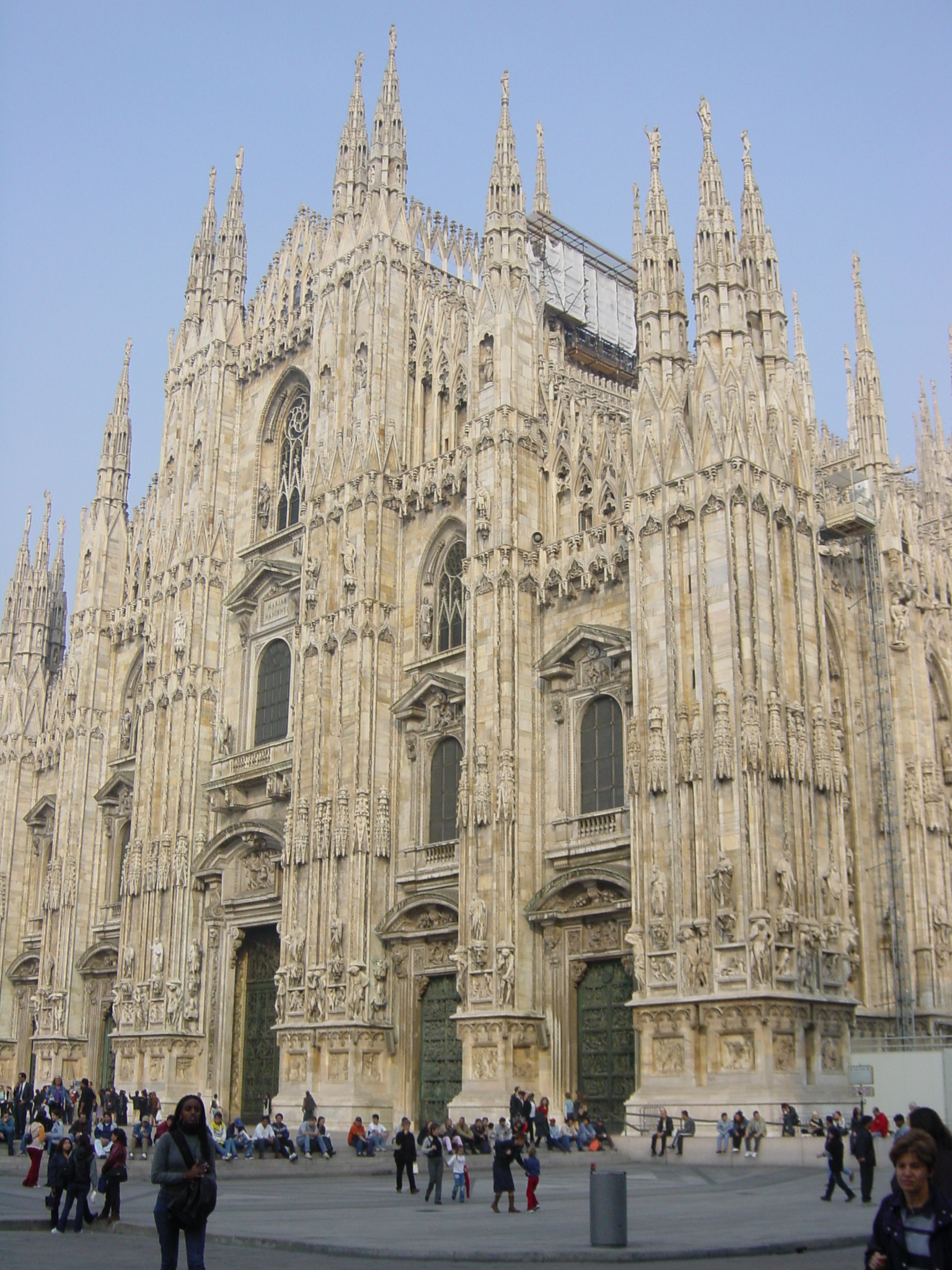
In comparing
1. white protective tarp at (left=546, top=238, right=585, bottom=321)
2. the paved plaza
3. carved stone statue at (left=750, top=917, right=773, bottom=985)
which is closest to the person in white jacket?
the paved plaza

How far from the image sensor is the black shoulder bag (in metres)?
8.66

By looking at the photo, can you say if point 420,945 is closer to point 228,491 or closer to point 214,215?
point 228,491

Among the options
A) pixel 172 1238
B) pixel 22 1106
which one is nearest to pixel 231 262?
pixel 22 1106

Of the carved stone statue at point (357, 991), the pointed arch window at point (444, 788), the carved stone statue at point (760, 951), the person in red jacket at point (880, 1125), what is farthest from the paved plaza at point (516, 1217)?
the pointed arch window at point (444, 788)

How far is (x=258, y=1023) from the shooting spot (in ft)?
119

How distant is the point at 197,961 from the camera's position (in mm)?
37344

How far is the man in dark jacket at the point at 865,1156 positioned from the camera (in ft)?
57.5

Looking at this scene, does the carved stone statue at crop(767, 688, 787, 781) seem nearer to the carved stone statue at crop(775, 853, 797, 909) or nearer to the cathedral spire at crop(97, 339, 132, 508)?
the carved stone statue at crop(775, 853, 797, 909)

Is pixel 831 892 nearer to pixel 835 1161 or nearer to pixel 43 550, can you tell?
pixel 835 1161

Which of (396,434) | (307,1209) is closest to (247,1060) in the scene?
(396,434)

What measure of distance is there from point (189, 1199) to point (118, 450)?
4171 cm

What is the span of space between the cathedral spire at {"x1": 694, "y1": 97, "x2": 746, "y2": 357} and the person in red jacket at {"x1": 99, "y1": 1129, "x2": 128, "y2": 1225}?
1898 cm

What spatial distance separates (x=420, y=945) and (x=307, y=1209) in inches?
552

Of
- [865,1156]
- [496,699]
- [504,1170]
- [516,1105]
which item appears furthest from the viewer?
[496,699]
